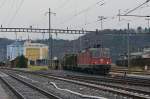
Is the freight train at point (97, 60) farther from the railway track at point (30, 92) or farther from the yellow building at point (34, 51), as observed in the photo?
the yellow building at point (34, 51)

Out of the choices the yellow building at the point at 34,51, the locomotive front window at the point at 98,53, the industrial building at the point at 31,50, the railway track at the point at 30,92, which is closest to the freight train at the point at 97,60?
the locomotive front window at the point at 98,53

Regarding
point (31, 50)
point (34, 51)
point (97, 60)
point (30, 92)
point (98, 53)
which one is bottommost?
point (30, 92)

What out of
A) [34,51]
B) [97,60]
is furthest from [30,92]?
[34,51]

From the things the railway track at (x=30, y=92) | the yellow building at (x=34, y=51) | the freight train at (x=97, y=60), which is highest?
the yellow building at (x=34, y=51)

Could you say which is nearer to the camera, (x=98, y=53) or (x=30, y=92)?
(x=30, y=92)

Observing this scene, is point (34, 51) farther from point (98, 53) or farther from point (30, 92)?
point (30, 92)

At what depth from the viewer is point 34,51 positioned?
499ft

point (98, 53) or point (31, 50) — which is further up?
point (31, 50)

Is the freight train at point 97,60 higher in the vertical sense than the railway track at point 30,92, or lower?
higher

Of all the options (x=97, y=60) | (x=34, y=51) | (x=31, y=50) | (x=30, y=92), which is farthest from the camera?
(x=31, y=50)

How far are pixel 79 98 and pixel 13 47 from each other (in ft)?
444

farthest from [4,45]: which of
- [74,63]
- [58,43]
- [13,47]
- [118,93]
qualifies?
[118,93]

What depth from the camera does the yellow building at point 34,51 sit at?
490ft

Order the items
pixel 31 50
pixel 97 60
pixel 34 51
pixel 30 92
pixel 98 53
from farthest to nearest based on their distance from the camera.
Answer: pixel 31 50, pixel 34 51, pixel 98 53, pixel 97 60, pixel 30 92
